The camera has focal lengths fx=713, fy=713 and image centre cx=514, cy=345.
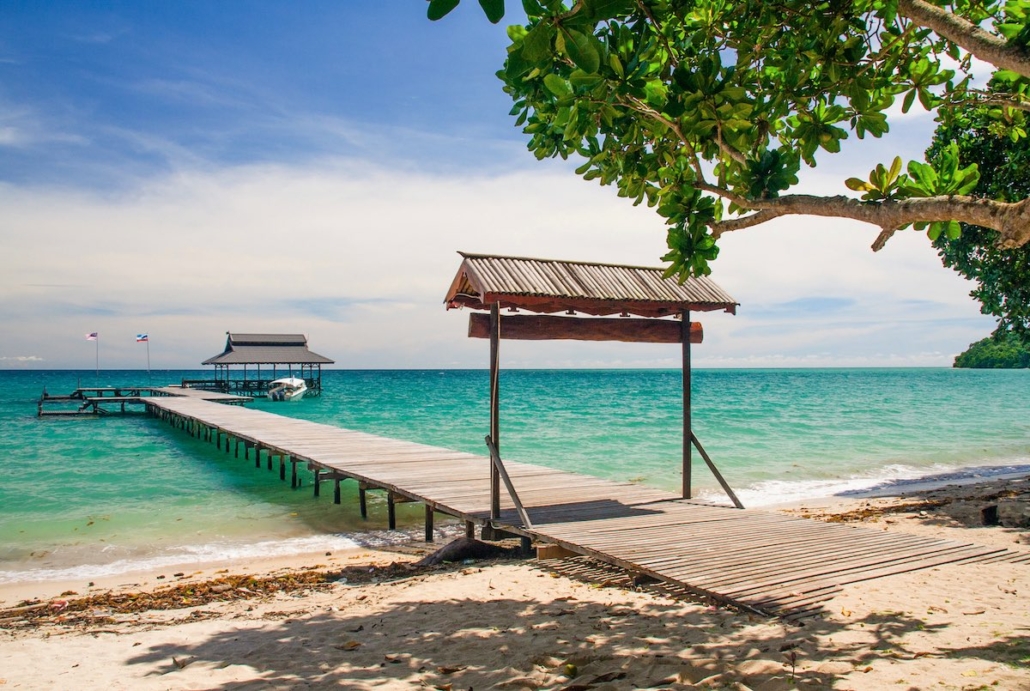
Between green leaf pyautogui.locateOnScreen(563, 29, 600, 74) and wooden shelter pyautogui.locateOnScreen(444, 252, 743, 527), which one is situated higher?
green leaf pyautogui.locateOnScreen(563, 29, 600, 74)

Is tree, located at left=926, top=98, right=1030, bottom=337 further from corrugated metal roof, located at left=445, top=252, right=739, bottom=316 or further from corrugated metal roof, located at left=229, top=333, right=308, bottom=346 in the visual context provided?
corrugated metal roof, located at left=229, top=333, right=308, bottom=346

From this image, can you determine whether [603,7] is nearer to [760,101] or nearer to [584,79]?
[584,79]

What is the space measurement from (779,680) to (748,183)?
10.4 feet

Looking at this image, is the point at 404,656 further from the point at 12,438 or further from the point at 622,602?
the point at 12,438

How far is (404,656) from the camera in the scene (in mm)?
4887

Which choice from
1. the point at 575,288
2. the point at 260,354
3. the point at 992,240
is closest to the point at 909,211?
the point at 575,288

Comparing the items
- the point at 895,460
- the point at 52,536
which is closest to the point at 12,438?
the point at 52,536

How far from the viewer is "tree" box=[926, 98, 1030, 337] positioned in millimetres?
11805

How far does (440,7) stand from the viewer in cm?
231

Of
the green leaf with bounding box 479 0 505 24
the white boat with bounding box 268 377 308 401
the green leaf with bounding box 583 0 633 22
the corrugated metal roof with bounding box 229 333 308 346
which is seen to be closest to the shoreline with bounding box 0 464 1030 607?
the green leaf with bounding box 583 0 633 22

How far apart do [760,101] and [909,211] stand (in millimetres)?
1659

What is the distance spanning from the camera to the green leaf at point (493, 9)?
228 cm

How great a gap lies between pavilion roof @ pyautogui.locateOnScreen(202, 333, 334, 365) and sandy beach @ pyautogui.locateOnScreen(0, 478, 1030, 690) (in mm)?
39390

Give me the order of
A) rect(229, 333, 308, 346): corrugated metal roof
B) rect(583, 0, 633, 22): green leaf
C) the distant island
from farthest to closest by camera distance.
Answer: the distant island → rect(229, 333, 308, 346): corrugated metal roof → rect(583, 0, 633, 22): green leaf
